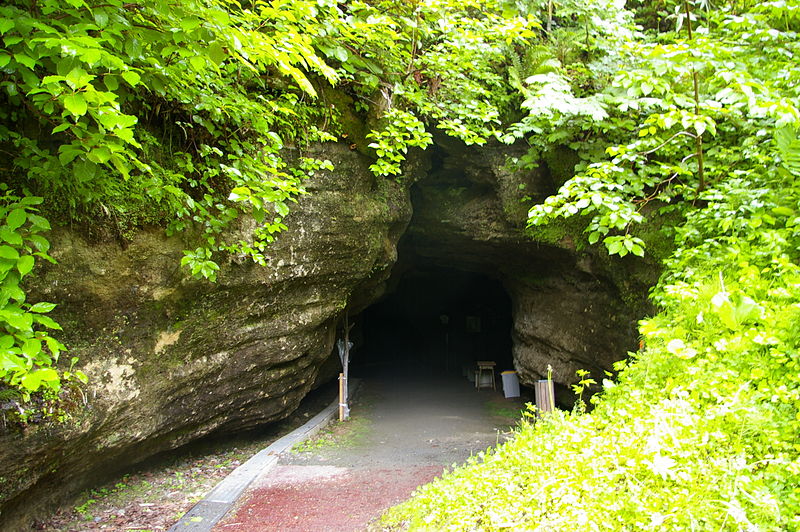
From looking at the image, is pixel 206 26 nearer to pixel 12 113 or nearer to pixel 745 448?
pixel 12 113

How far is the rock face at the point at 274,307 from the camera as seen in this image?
14.4 ft

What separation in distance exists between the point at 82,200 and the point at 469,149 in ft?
21.4

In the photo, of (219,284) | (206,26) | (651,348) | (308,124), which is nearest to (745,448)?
(651,348)

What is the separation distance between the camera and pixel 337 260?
697cm

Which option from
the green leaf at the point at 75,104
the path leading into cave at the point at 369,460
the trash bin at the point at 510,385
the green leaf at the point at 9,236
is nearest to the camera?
the green leaf at the point at 75,104

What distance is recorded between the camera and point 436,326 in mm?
20000

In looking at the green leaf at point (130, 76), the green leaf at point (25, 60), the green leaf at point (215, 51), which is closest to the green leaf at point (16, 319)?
the green leaf at point (25, 60)

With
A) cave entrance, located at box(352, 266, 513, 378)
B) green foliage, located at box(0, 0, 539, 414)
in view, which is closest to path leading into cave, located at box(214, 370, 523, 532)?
green foliage, located at box(0, 0, 539, 414)

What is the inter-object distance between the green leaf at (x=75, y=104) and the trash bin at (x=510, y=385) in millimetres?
11854

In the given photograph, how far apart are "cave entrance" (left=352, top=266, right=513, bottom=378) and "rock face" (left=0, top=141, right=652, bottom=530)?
516cm

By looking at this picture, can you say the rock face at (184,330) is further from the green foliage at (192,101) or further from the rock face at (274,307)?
the green foliage at (192,101)

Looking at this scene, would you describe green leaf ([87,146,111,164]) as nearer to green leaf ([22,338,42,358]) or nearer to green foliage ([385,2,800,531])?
green leaf ([22,338,42,358])

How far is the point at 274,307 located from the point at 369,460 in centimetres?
310

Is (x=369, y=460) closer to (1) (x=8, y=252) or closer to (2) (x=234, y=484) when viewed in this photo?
(2) (x=234, y=484)
